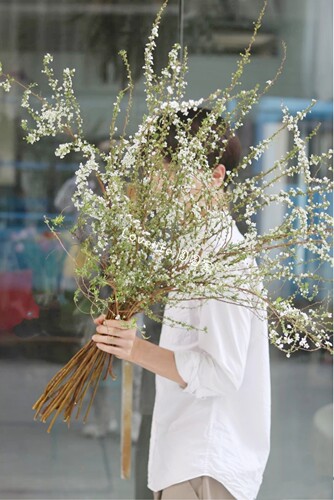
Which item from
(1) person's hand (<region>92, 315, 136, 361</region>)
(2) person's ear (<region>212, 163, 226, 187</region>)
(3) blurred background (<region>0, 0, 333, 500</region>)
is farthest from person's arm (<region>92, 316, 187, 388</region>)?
(3) blurred background (<region>0, 0, 333, 500</region>)

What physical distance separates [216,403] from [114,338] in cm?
33

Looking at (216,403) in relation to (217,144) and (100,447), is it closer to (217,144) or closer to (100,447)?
(217,144)

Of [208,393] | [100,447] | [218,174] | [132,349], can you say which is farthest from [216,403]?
[100,447]

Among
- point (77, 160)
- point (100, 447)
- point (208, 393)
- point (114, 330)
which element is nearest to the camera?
point (114, 330)

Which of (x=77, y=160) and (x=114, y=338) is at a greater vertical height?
(x=77, y=160)

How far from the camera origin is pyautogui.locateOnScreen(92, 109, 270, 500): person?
2.32m

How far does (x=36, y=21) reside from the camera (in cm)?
376

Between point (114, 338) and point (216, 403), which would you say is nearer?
point (114, 338)

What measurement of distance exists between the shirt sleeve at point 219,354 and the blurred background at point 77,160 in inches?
55.1

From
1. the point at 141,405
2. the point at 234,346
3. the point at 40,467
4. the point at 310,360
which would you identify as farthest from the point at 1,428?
the point at 234,346

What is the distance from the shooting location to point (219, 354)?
2316mm

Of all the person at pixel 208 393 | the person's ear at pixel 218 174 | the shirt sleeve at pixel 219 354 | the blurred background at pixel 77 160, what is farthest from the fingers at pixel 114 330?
the blurred background at pixel 77 160

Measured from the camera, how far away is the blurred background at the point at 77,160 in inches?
148

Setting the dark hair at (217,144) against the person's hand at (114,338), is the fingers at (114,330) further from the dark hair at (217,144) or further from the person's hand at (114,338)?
the dark hair at (217,144)
